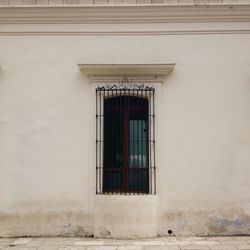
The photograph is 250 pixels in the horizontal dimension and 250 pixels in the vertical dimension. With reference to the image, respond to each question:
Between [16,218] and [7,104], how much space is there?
237 cm

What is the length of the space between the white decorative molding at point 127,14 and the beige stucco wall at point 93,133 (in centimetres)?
35

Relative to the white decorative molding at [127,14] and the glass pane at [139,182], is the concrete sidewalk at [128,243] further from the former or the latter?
the white decorative molding at [127,14]

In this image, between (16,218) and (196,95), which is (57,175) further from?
(196,95)

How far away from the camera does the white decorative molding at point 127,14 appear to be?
→ 791cm

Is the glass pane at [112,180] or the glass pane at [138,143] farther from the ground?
the glass pane at [138,143]

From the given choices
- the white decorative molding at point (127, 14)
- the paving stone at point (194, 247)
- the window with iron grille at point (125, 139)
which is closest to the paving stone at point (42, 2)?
the white decorative molding at point (127, 14)

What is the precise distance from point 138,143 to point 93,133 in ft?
3.19

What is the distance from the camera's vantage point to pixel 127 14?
7.97 metres

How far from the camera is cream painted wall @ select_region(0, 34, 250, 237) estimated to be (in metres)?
7.72

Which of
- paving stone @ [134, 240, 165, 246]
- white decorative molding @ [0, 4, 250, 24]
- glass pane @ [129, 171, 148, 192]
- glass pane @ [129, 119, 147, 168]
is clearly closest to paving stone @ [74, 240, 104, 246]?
paving stone @ [134, 240, 165, 246]

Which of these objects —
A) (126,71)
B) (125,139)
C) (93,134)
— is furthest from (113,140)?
(126,71)

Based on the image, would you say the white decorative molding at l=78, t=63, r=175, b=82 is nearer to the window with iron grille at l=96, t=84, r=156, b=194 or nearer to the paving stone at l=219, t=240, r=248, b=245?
the window with iron grille at l=96, t=84, r=156, b=194

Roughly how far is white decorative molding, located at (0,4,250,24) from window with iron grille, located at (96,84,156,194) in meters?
1.47

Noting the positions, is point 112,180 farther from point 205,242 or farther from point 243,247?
point 243,247
